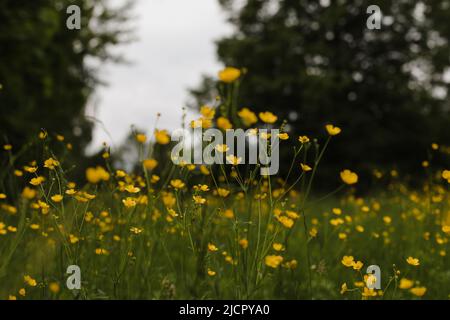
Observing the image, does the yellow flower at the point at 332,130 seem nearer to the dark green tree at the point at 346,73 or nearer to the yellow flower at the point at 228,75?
the yellow flower at the point at 228,75

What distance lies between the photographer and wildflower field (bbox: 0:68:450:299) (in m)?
1.94

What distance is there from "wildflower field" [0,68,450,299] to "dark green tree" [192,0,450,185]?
586 centimetres

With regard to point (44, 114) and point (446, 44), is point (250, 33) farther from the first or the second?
point (44, 114)

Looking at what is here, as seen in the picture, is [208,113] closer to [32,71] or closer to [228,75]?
[228,75]

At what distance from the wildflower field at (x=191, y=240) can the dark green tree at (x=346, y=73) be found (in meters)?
5.86

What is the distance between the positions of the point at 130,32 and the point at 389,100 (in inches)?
428

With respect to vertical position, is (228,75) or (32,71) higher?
(32,71)

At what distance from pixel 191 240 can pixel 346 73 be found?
28.4ft

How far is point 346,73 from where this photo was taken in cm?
981

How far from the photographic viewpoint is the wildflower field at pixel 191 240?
1939mm
